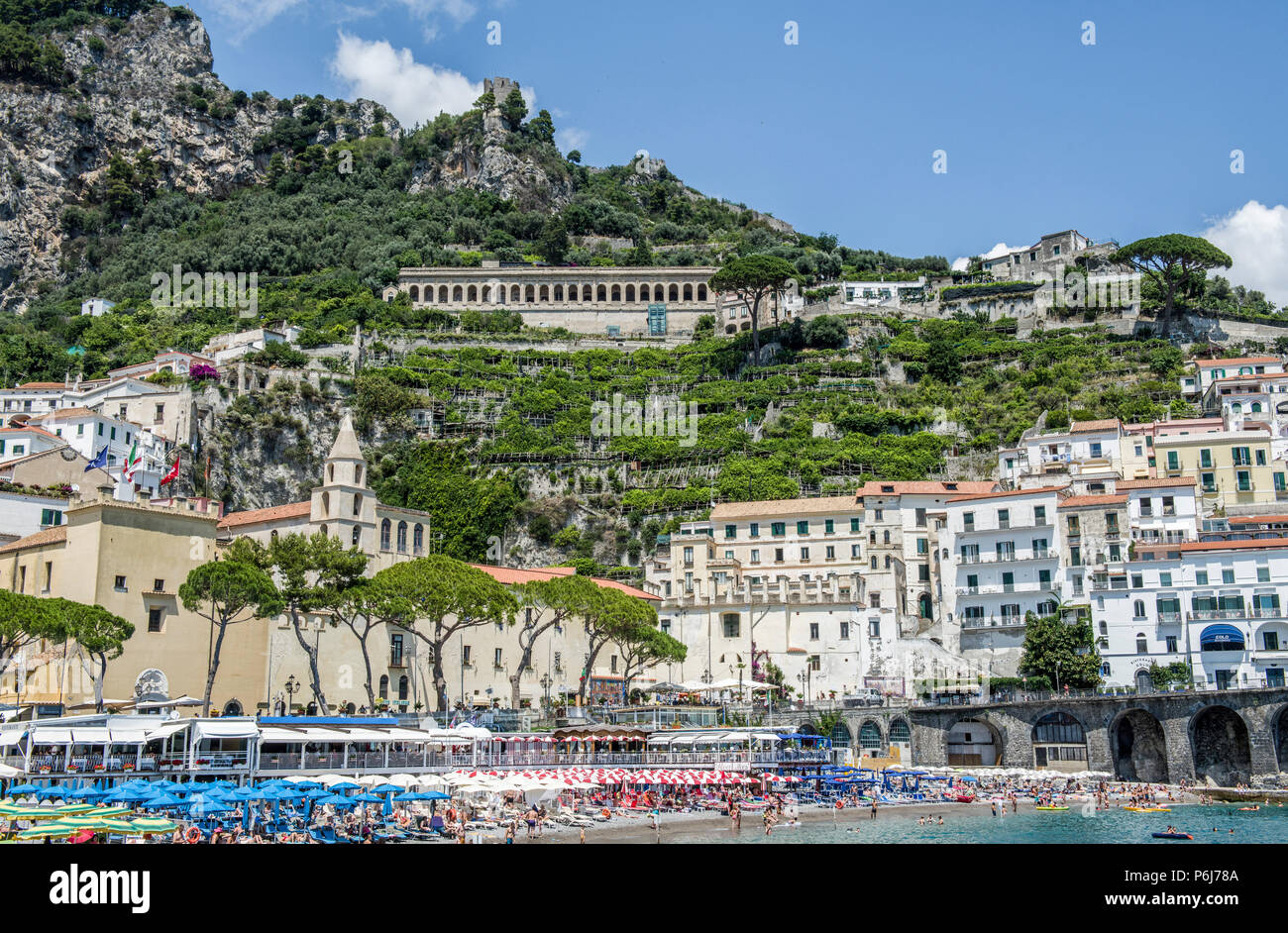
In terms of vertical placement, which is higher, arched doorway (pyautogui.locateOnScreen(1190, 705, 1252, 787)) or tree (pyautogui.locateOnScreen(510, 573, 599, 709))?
tree (pyautogui.locateOnScreen(510, 573, 599, 709))

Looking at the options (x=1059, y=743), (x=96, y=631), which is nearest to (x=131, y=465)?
(x=96, y=631)

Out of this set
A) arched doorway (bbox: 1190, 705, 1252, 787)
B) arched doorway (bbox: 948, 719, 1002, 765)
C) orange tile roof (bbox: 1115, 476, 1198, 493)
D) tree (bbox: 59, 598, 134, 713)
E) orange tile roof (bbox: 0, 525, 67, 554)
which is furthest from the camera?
orange tile roof (bbox: 1115, 476, 1198, 493)

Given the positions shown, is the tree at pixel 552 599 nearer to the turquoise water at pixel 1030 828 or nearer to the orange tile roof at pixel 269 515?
the orange tile roof at pixel 269 515

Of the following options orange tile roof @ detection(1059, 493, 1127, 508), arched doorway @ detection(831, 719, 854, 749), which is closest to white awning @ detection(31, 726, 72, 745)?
arched doorway @ detection(831, 719, 854, 749)

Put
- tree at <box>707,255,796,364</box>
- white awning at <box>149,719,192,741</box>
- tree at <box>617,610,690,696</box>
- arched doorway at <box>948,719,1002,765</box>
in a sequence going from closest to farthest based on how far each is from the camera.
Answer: white awning at <box>149,719,192,741</box> < arched doorway at <box>948,719,1002,765</box> < tree at <box>617,610,690,696</box> < tree at <box>707,255,796,364</box>

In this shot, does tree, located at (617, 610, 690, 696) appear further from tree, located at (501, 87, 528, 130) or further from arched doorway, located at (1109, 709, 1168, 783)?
tree, located at (501, 87, 528, 130)

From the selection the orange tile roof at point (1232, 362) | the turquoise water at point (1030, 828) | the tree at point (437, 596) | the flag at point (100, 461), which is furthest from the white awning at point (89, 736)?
the orange tile roof at point (1232, 362)

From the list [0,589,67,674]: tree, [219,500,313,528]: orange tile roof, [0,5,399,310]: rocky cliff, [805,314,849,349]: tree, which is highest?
[0,5,399,310]: rocky cliff

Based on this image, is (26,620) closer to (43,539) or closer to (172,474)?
(43,539)

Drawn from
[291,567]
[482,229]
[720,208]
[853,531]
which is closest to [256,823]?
[291,567]
